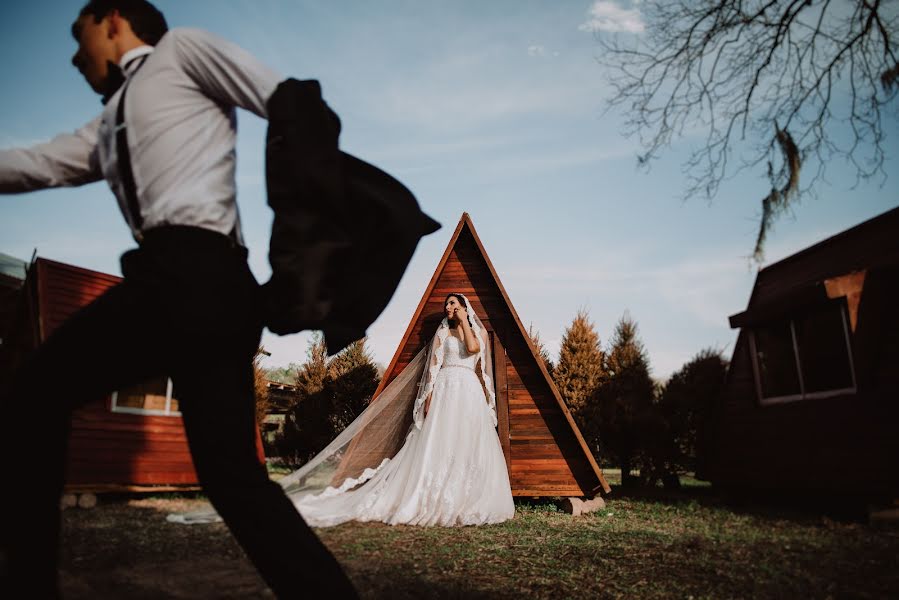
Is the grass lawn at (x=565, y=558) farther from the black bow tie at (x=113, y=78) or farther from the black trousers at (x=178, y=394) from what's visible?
the black bow tie at (x=113, y=78)

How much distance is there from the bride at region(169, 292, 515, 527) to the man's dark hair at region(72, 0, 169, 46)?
4090 millimetres

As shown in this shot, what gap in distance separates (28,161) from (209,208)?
0.73 metres

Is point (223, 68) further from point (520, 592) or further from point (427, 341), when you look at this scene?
point (427, 341)

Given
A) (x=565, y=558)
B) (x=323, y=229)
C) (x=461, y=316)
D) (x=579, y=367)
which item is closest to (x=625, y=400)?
(x=579, y=367)

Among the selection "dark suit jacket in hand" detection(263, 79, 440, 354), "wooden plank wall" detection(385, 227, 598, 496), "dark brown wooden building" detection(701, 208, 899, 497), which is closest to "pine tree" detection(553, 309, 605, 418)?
"dark brown wooden building" detection(701, 208, 899, 497)

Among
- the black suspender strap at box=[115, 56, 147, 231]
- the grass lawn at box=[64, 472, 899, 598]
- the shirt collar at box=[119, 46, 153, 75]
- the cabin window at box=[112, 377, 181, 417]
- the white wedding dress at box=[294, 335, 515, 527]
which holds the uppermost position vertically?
the shirt collar at box=[119, 46, 153, 75]

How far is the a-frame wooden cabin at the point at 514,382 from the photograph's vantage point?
24.9 feet

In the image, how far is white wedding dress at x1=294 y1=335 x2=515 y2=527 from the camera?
5.73 metres

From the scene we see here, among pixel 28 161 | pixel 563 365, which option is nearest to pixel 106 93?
pixel 28 161

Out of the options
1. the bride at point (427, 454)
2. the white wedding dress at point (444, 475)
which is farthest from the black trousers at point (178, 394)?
the white wedding dress at point (444, 475)

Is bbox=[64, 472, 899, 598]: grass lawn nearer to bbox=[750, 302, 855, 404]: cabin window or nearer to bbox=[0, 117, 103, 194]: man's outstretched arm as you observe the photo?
bbox=[0, 117, 103, 194]: man's outstretched arm

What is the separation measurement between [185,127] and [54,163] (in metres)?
0.58

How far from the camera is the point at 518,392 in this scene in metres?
7.92

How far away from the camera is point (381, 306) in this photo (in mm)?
1722
